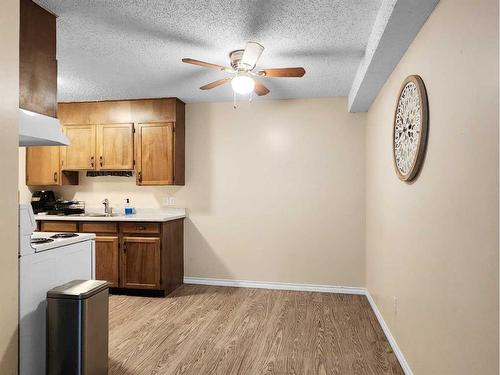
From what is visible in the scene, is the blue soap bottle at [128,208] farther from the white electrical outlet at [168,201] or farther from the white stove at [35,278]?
the white stove at [35,278]

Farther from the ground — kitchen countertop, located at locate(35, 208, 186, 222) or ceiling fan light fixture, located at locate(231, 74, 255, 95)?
ceiling fan light fixture, located at locate(231, 74, 255, 95)

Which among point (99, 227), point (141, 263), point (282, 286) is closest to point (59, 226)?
point (99, 227)

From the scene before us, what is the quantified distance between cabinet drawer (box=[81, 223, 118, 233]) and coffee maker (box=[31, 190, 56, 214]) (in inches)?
33.9

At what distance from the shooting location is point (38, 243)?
2.09m

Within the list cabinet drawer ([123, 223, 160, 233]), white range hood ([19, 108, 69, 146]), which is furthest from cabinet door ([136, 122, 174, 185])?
white range hood ([19, 108, 69, 146])

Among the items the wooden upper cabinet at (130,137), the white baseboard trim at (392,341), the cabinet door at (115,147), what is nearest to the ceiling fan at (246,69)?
the wooden upper cabinet at (130,137)

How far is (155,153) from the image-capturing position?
427 cm

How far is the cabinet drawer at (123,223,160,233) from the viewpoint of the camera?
3.93 meters

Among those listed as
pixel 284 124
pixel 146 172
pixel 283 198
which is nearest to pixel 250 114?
pixel 284 124

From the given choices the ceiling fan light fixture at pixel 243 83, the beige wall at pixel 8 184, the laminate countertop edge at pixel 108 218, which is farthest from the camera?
the laminate countertop edge at pixel 108 218

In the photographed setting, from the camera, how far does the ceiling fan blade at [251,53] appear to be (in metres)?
2.44

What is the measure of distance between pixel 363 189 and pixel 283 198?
3.15 ft

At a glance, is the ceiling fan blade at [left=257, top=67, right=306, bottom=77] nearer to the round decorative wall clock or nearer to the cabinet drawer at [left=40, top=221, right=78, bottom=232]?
the round decorative wall clock

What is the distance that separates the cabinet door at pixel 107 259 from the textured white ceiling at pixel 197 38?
174cm
